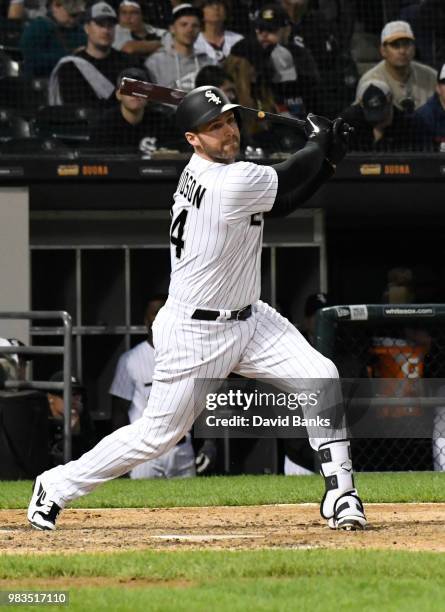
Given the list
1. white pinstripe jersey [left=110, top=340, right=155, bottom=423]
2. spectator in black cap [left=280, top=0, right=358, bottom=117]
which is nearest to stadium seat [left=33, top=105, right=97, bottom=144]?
white pinstripe jersey [left=110, top=340, right=155, bottom=423]

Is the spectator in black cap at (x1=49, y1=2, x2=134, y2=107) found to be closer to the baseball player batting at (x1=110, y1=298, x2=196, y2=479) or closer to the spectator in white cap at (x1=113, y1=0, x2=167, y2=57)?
the spectator in white cap at (x1=113, y1=0, x2=167, y2=57)

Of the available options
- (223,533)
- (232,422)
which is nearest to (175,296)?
(223,533)

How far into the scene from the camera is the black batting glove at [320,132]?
16.4 feet

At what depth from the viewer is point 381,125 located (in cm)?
983

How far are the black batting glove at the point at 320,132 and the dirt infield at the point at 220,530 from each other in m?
1.45

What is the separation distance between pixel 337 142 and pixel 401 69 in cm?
530

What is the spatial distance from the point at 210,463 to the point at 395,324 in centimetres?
189

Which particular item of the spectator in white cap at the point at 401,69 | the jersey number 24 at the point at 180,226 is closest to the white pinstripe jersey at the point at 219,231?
the jersey number 24 at the point at 180,226

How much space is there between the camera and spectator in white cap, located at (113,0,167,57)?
1034 centimetres

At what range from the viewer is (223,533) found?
4980mm

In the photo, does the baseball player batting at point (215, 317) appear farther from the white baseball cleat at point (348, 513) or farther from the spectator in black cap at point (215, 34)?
the spectator in black cap at point (215, 34)

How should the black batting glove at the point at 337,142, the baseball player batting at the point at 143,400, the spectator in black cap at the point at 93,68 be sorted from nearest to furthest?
the black batting glove at the point at 337,142
the baseball player batting at the point at 143,400
the spectator in black cap at the point at 93,68

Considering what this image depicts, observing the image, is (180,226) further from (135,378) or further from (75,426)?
(135,378)

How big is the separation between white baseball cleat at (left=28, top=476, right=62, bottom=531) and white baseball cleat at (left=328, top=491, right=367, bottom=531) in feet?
3.41
